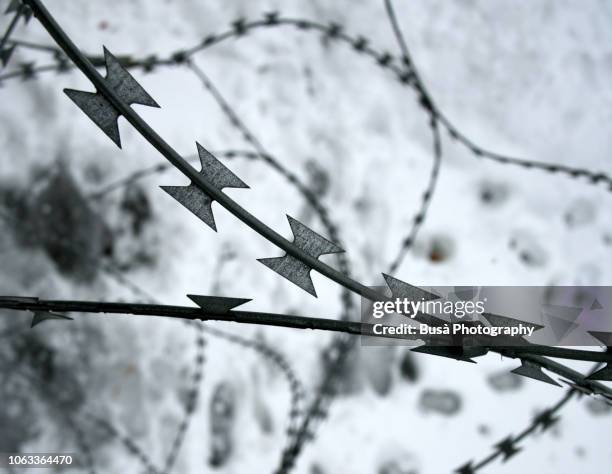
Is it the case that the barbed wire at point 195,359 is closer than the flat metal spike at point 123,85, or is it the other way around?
the flat metal spike at point 123,85

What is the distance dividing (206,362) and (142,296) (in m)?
0.45

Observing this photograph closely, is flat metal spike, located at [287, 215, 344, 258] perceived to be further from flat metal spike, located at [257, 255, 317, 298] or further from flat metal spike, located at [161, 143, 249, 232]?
flat metal spike, located at [161, 143, 249, 232]

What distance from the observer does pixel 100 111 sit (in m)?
1.14

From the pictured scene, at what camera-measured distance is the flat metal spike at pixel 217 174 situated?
1.14 meters

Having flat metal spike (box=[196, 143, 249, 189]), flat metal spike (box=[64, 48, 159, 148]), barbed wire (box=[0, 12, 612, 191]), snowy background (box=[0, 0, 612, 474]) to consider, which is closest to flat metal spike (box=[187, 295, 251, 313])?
flat metal spike (box=[196, 143, 249, 189])

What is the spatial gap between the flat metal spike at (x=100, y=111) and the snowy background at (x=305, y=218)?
78.0 inches

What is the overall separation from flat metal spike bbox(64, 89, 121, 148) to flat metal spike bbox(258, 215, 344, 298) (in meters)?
0.36

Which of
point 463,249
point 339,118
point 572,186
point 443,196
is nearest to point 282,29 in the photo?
point 339,118

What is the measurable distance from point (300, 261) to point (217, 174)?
22 cm

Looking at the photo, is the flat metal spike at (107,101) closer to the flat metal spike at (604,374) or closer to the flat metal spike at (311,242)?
the flat metal spike at (311,242)

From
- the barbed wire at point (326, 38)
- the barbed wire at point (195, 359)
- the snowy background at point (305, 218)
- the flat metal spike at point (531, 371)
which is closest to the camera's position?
the flat metal spike at point (531, 371)

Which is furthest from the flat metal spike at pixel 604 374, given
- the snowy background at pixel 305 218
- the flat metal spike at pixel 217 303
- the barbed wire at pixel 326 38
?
the snowy background at pixel 305 218

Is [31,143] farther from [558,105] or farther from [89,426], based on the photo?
[558,105]

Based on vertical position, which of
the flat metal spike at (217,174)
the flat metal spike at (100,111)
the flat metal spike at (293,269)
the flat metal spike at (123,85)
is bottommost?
the flat metal spike at (293,269)
